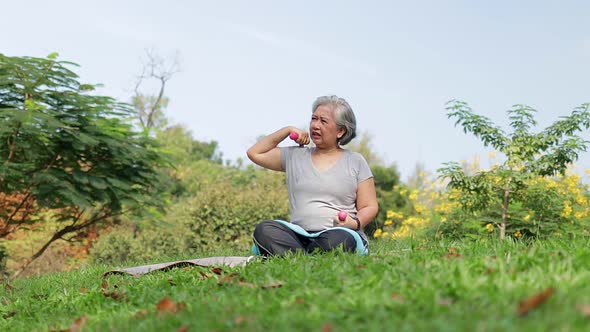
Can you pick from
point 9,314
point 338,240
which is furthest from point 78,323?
point 338,240

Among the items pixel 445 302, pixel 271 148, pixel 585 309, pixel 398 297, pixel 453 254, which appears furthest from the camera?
pixel 271 148

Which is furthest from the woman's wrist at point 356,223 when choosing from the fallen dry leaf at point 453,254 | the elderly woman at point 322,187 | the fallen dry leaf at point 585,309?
the fallen dry leaf at point 585,309

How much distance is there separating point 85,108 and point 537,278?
30.3 ft

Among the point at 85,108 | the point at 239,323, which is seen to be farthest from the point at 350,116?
the point at 85,108

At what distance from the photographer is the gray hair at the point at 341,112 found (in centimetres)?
530

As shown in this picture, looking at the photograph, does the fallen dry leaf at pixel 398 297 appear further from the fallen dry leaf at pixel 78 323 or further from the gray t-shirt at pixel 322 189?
the gray t-shirt at pixel 322 189

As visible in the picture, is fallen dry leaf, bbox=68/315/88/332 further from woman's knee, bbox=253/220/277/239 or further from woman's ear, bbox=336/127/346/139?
woman's ear, bbox=336/127/346/139

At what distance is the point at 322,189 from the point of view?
533 cm

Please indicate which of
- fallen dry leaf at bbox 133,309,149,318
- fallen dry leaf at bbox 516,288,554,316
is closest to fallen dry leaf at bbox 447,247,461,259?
fallen dry leaf at bbox 516,288,554,316

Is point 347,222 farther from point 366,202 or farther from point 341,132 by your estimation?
point 341,132

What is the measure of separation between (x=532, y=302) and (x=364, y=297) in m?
0.75

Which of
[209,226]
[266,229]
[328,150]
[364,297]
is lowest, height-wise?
[209,226]

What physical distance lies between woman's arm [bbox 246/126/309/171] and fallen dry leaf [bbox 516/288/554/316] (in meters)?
3.01

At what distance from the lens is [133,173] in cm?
1184
